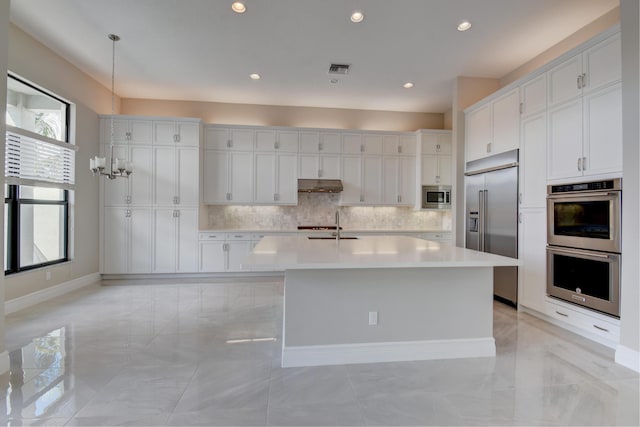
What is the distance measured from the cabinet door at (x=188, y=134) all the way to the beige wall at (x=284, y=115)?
0.54 meters

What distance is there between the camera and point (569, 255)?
309cm

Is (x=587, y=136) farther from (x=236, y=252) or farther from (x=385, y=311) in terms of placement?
(x=236, y=252)

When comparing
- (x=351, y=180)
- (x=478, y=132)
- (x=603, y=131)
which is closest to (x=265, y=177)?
(x=351, y=180)

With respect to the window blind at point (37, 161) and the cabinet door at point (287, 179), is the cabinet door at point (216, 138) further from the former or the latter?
the window blind at point (37, 161)

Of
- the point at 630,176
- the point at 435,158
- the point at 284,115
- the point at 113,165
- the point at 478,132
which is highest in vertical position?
the point at 284,115

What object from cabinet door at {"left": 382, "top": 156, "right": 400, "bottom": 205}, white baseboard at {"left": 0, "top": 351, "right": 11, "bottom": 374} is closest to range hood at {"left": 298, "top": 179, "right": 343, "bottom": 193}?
cabinet door at {"left": 382, "top": 156, "right": 400, "bottom": 205}

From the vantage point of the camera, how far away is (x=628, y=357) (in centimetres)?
239

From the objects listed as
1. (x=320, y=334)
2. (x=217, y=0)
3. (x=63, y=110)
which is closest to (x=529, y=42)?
(x=217, y=0)

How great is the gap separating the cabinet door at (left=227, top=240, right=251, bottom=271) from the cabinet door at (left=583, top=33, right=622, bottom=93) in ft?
16.2

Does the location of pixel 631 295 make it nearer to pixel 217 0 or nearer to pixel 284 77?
pixel 217 0

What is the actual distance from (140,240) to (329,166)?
11.7 feet

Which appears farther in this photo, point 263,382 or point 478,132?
point 478,132

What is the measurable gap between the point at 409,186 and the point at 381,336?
4.09 m

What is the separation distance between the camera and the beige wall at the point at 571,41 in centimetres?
320
